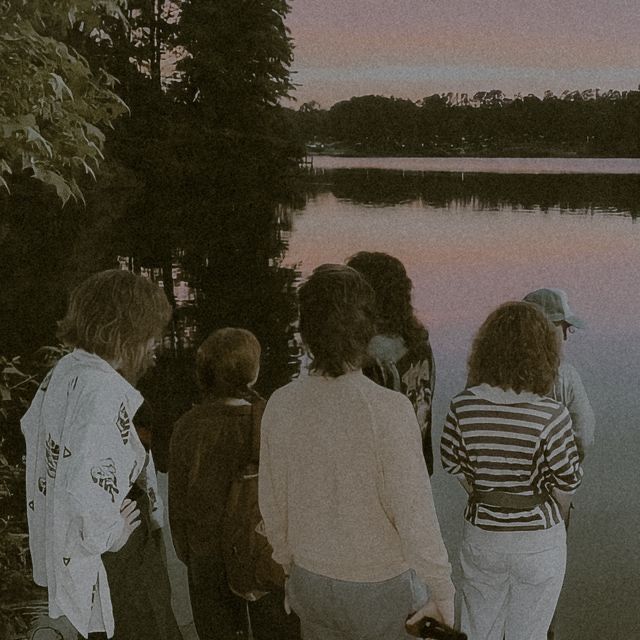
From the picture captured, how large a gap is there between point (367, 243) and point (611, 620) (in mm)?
24762

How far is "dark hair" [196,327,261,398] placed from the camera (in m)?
2.86

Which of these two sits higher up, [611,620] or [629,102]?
[629,102]

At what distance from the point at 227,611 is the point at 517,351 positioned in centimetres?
131

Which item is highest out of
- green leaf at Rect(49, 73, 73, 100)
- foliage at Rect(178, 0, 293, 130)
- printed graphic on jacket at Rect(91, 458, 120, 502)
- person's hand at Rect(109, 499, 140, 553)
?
foliage at Rect(178, 0, 293, 130)

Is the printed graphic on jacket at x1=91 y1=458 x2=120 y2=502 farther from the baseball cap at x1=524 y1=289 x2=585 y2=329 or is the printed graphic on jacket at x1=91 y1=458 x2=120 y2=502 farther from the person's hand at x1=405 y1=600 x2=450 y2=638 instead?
the baseball cap at x1=524 y1=289 x2=585 y2=329

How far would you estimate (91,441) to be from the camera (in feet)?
7.05

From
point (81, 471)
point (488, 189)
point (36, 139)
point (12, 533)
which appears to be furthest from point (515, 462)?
point (488, 189)

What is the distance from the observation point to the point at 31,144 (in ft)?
11.2

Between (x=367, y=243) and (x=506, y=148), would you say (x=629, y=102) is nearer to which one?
(x=367, y=243)

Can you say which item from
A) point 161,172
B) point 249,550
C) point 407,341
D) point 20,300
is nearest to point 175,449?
point 249,550

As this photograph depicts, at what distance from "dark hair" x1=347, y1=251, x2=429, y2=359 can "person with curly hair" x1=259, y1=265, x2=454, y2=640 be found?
A: 997mm

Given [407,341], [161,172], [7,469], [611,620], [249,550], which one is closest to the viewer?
[249,550]

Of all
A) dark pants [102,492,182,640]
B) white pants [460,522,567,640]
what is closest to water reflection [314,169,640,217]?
white pants [460,522,567,640]

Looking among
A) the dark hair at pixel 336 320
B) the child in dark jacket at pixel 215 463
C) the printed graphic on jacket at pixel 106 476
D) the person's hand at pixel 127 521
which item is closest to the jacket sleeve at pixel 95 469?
the printed graphic on jacket at pixel 106 476
